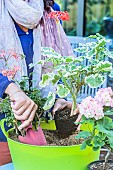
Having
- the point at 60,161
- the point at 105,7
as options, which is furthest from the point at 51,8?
the point at 105,7

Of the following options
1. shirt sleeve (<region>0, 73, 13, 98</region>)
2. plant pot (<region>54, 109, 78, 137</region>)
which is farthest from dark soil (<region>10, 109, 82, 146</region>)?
shirt sleeve (<region>0, 73, 13, 98</region>)

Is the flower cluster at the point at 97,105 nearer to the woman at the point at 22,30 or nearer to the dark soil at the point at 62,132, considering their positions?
the dark soil at the point at 62,132

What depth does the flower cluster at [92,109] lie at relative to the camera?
2.73ft

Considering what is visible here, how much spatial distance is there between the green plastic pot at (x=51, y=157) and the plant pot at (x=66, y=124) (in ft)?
0.34

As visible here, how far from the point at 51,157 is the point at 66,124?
15cm

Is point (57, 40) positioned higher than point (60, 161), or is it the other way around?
point (57, 40)

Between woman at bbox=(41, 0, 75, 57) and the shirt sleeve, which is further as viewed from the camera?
woman at bbox=(41, 0, 75, 57)

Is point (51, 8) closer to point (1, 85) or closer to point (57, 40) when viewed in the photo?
point (57, 40)

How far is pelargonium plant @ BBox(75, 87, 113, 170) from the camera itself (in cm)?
84

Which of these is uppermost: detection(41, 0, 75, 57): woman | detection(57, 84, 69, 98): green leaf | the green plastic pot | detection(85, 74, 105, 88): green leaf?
detection(41, 0, 75, 57): woman

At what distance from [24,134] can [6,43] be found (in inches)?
15.7

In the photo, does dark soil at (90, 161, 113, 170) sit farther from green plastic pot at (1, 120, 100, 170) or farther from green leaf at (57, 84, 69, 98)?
green leaf at (57, 84, 69, 98)

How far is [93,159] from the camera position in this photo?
945 millimetres

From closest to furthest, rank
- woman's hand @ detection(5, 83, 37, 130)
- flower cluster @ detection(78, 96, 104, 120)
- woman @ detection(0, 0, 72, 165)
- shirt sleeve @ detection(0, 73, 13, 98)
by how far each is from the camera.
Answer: flower cluster @ detection(78, 96, 104, 120) → woman's hand @ detection(5, 83, 37, 130) → shirt sleeve @ detection(0, 73, 13, 98) → woman @ detection(0, 0, 72, 165)
